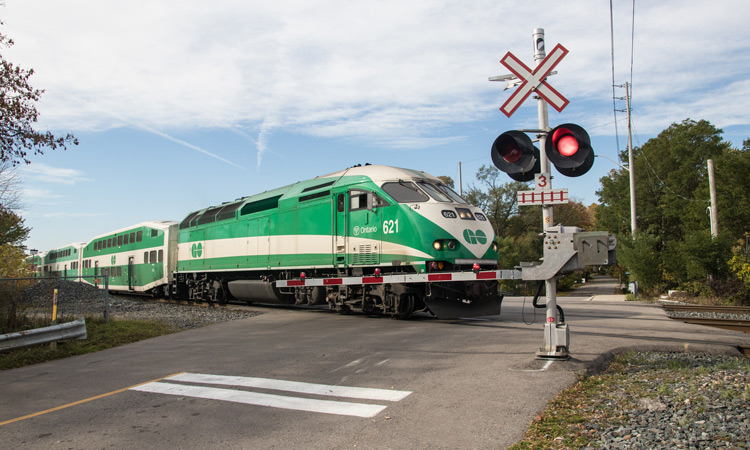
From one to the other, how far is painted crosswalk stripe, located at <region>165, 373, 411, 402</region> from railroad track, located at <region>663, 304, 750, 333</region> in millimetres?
10046

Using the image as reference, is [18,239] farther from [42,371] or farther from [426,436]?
[426,436]

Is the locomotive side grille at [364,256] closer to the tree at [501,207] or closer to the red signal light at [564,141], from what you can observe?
the red signal light at [564,141]

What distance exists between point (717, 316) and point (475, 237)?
324 inches

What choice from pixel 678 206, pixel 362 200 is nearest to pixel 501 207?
pixel 678 206

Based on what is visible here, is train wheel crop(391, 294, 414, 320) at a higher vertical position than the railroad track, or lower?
higher

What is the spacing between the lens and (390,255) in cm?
1238

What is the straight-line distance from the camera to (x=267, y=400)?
6152mm

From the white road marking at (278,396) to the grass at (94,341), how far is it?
434 cm

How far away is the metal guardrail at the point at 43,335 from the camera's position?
33.0 ft

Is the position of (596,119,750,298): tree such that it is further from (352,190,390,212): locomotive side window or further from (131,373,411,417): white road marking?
(131,373,411,417): white road marking

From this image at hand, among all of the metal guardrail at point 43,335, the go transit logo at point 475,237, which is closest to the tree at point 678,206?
the go transit logo at point 475,237

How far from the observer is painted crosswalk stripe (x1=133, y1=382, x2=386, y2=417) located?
18.4 feet

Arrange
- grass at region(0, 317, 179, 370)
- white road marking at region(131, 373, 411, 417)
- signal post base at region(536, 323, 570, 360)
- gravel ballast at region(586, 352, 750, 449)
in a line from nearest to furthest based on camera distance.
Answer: gravel ballast at region(586, 352, 750, 449), white road marking at region(131, 373, 411, 417), signal post base at region(536, 323, 570, 360), grass at region(0, 317, 179, 370)

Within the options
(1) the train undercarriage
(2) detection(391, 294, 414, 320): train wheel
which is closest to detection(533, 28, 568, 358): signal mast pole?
(1) the train undercarriage
